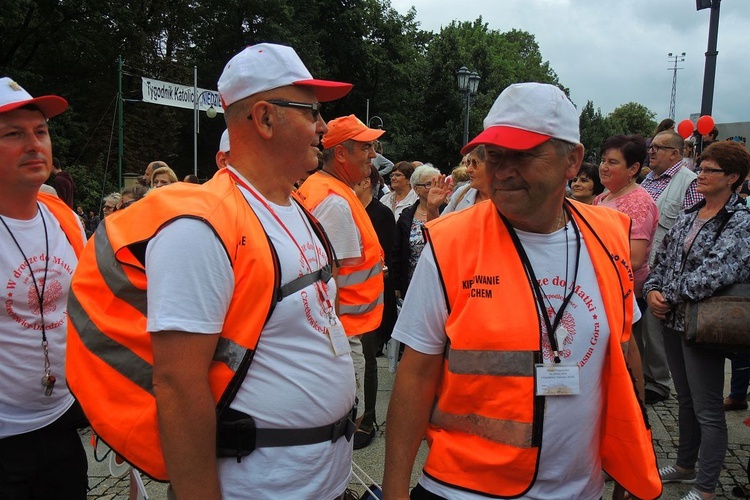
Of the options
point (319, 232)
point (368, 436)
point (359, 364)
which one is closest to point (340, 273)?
point (359, 364)

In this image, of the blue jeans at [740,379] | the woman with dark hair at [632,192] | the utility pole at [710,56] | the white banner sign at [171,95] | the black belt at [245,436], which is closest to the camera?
the black belt at [245,436]

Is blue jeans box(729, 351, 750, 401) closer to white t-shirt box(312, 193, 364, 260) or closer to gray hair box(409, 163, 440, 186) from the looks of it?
gray hair box(409, 163, 440, 186)

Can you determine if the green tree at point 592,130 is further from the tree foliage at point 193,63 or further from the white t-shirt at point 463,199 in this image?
the white t-shirt at point 463,199

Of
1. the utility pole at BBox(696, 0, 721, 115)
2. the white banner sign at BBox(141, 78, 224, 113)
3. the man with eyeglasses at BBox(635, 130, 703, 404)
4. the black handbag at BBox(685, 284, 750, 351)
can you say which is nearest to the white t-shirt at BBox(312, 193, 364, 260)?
the black handbag at BBox(685, 284, 750, 351)

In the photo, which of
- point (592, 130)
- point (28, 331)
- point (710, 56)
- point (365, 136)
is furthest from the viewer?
point (592, 130)

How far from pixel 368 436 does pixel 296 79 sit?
11.3ft

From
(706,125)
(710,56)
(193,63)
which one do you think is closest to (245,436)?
(706,125)

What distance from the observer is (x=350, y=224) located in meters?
A: 3.90

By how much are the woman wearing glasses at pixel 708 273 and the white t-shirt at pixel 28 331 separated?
11.0 ft

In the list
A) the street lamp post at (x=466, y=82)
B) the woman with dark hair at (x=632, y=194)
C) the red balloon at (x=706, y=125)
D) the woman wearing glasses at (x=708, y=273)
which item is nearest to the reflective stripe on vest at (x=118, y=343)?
the woman wearing glasses at (x=708, y=273)

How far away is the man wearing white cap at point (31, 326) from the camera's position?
2.26 meters

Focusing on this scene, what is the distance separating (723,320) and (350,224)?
7.49 ft

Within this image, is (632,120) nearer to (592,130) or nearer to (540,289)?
(592,130)

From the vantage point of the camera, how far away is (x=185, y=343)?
1480 mm
